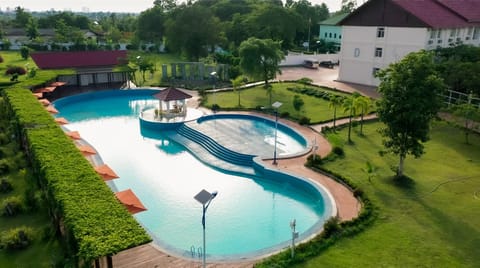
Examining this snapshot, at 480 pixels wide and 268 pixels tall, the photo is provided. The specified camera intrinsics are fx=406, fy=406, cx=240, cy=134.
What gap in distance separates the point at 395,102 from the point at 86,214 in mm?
13839

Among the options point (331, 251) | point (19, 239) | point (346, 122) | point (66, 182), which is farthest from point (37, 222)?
point (346, 122)

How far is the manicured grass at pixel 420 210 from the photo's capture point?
44.9 ft

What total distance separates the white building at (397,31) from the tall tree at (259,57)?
8.85 m

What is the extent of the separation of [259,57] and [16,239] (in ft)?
88.3

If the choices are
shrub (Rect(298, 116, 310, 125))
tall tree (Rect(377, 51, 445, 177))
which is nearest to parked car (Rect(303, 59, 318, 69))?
shrub (Rect(298, 116, 310, 125))

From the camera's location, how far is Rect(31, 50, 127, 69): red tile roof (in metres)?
45.1

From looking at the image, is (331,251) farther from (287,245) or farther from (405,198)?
(405,198)

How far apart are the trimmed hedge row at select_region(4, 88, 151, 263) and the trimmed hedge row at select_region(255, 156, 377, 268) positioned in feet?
14.8

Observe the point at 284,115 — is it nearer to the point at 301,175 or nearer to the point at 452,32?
the point at 301,175

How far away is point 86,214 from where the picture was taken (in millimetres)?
13117

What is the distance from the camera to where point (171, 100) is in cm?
3138

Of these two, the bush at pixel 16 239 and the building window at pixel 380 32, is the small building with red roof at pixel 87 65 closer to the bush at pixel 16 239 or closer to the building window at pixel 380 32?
the building window at pixel 380 32

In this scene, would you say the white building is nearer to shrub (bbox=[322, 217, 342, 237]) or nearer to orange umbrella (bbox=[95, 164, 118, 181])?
shrub (bbox=[322, 217, 342, 237])

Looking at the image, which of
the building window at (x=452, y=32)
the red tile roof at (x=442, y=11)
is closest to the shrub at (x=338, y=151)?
the red tile roof at (x=442, y=11)
